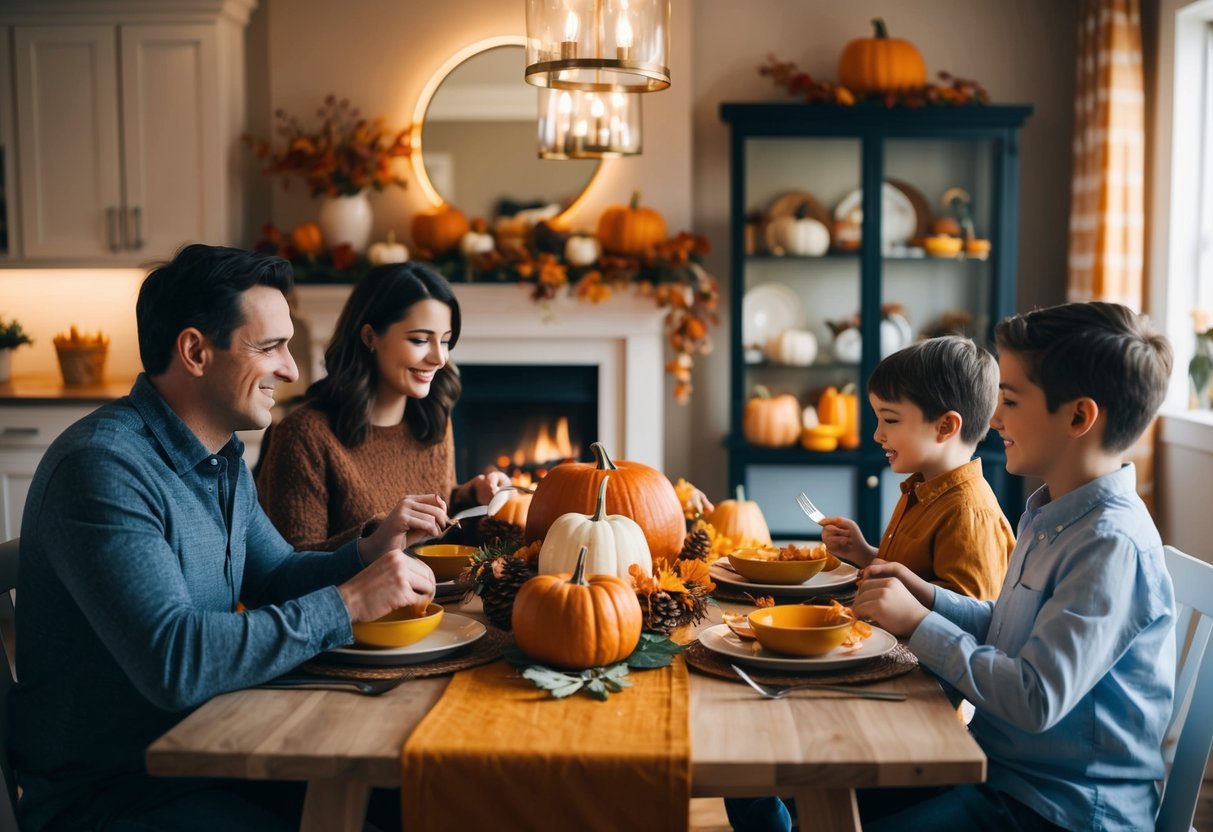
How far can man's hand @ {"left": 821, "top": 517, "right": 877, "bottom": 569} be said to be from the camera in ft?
6.55

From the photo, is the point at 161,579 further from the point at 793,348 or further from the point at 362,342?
the point at 793,348

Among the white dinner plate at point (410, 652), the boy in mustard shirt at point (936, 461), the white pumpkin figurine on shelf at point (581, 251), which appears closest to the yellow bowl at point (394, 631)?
the white dinner plate at point (410, 652)

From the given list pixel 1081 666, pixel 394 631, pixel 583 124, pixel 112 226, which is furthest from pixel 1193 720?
pixel 112 226

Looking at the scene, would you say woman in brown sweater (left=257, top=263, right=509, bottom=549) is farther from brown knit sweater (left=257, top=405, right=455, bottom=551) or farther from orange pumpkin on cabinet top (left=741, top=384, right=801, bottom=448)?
orange pumpkin on cabinet top (left=741, top=384, right=801, bottom=448)

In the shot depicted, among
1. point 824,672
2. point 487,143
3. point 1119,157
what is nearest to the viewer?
point 824,672

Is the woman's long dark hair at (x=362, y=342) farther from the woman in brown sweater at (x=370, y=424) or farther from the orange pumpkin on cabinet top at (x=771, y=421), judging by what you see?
the orange pumpkin on cabinet top at (x=771, y=421)

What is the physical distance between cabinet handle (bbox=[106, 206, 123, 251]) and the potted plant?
0.54 metres

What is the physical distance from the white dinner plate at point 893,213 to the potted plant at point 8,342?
341 cm

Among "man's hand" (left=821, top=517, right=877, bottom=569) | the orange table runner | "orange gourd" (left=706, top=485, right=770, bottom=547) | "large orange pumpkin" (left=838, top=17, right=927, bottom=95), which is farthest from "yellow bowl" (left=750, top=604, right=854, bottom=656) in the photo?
"large orange pumpkin" (left=838, top=17, right=927, bottom=95)

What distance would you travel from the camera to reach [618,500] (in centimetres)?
185

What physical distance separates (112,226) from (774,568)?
12.2 ft

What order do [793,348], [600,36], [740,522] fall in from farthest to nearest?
[793,348], [740,522], [600,36]

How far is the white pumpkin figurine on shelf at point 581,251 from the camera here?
4.39 meters

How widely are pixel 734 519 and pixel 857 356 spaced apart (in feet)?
8.05
